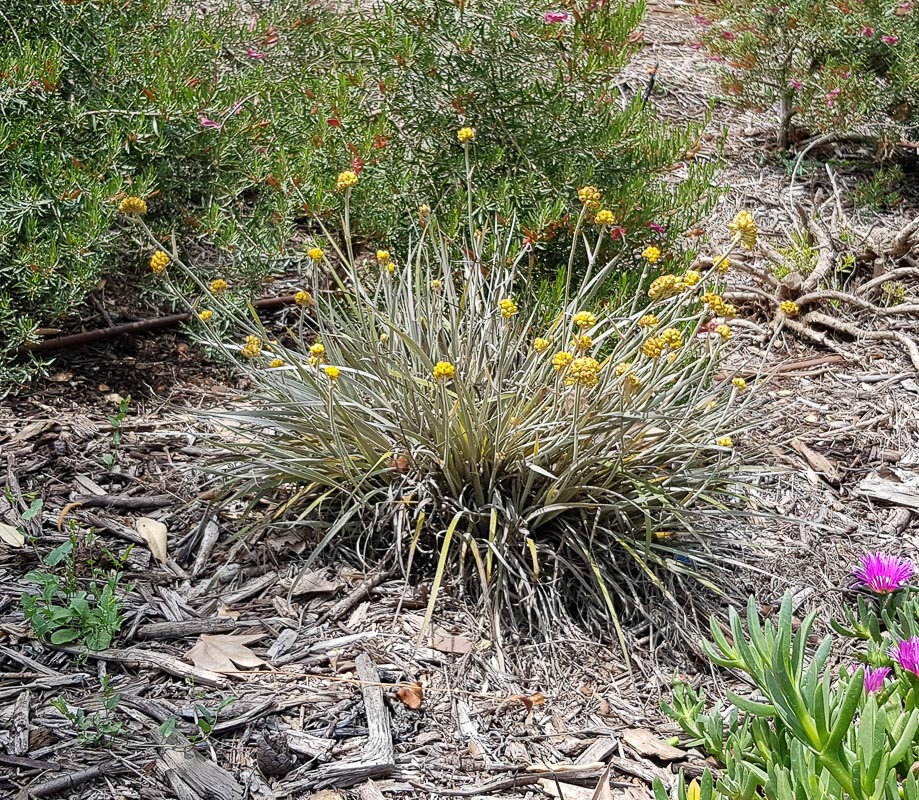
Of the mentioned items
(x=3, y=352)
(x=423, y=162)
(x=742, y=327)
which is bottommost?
(x=742, y=327)

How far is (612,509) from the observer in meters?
2.54

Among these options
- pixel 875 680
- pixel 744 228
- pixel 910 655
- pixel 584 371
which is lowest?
pixel 875 680

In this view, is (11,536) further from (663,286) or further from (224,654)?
(663,286)

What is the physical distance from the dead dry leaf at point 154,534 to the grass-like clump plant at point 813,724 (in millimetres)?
1399

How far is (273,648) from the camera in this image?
7.54 ft

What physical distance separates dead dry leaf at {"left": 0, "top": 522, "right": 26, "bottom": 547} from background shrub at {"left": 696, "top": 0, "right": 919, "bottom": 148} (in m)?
5.07

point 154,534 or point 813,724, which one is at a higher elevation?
point 813,724

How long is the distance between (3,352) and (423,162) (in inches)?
69.0

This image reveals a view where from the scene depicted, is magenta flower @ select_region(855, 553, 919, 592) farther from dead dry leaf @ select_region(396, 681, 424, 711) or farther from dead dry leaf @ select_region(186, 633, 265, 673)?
dead dry leaf @ select_region(186, 633, 265, 673)

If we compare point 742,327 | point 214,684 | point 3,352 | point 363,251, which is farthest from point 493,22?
point 214,684

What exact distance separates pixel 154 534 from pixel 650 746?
144cm

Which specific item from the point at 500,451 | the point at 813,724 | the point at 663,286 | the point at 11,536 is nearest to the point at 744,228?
the point at 663,286

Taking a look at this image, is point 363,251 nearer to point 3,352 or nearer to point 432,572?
point 3,352

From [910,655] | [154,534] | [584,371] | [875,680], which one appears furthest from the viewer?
[154,534]
